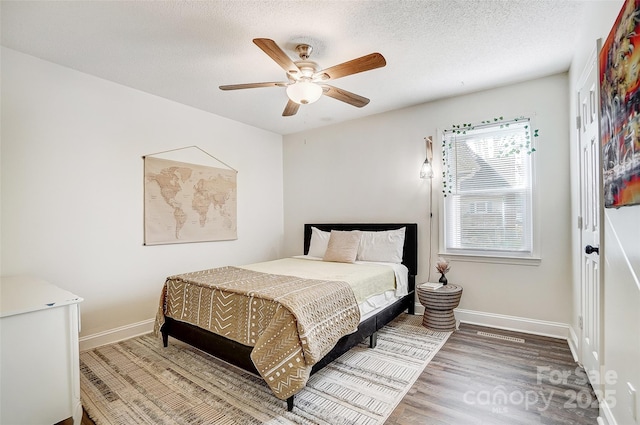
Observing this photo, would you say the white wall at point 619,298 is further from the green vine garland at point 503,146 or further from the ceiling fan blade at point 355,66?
the green vine garland at point 503,146

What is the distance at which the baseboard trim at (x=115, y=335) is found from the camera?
2947 mm

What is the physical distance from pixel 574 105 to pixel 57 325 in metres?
4.17

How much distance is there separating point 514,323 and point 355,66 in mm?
3093

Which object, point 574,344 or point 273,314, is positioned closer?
point 273,314

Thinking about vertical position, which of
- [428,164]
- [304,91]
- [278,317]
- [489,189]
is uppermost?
[304,91]

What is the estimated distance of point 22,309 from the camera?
1.64 meters

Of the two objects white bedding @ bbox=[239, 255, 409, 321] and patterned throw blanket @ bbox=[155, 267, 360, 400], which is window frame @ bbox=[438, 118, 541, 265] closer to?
white bedding @ bbox=[239, 255, 409, 321]

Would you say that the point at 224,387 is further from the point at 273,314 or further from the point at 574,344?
the point at 574,344

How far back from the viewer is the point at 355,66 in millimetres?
2207

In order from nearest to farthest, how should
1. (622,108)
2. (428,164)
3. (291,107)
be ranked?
(622,108)
(291,107)
(428,164)

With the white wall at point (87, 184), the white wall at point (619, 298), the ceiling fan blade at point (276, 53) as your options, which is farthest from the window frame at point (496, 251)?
the white wall at point (87, 184)

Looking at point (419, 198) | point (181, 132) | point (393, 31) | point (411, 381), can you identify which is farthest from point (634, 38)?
point (181, 132)

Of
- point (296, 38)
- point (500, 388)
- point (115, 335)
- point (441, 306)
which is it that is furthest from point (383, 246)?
point (115, 335)

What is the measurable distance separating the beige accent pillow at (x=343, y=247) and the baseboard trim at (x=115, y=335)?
85.7 inches
